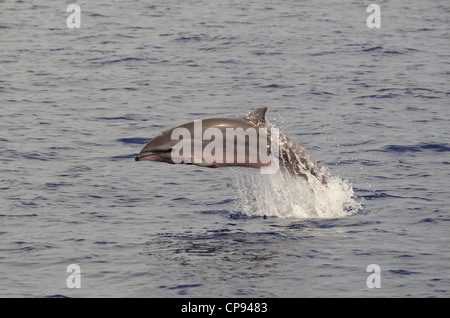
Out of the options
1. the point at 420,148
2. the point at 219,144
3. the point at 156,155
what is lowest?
the point at 156,155

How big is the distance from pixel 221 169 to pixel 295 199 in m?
4.42

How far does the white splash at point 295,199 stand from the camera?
69.5 ft

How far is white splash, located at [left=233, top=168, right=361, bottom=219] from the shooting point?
69.5 ft

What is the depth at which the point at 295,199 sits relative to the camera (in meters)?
21.9

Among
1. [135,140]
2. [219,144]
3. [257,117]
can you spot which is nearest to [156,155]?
[219,144]

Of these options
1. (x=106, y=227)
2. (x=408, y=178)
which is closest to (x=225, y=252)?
(x=106, y=227)

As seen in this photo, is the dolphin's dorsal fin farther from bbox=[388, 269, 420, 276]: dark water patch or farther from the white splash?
bbox=[388, 269, 420, 276]: dark water patch

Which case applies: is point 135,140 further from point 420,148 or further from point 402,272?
point 402,272

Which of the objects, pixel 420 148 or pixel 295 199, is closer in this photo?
A: pixel 295 199

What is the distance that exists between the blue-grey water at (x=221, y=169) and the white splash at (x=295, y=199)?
12 centimetres

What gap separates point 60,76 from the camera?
37938 millimetres

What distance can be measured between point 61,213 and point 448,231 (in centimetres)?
899

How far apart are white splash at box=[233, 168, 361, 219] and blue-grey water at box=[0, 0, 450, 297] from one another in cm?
12

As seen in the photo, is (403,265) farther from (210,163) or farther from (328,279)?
(210,163)
